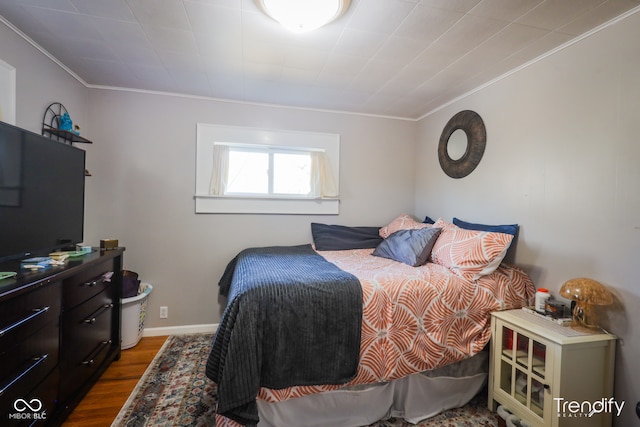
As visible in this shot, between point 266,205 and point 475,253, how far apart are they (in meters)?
1.94

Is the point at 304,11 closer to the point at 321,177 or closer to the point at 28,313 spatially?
the point at 321,177

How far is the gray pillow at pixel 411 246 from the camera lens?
2072 millimetres

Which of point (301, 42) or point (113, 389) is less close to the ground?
point (301, 42)

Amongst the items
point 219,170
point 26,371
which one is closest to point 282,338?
point 26,371

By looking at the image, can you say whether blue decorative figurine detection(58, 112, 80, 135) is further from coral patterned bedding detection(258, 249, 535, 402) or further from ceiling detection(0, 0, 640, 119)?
coral patterned bedding detection(258, 249, 535, 402)

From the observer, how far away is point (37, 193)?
148 cm

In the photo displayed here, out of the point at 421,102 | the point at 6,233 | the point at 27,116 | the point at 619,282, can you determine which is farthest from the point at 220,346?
the point at 421,102

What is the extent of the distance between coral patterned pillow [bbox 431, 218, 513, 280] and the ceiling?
127cm

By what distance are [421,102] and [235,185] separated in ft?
6.93

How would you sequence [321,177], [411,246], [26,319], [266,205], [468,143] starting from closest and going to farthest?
1. [26,319]
2. [411,246]
3. [468,143]
4. [266,205]
5. [321,177]

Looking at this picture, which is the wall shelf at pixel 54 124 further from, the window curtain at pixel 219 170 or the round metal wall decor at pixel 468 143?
the round metal wall decor at pixel 468 143

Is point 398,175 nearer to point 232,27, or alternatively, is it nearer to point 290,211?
point 290,211

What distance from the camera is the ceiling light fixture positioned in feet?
4.28

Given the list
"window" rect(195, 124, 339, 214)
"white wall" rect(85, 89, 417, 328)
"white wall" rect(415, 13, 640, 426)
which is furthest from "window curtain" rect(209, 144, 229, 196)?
"white wall" rect(415, 13, 640, 426)
